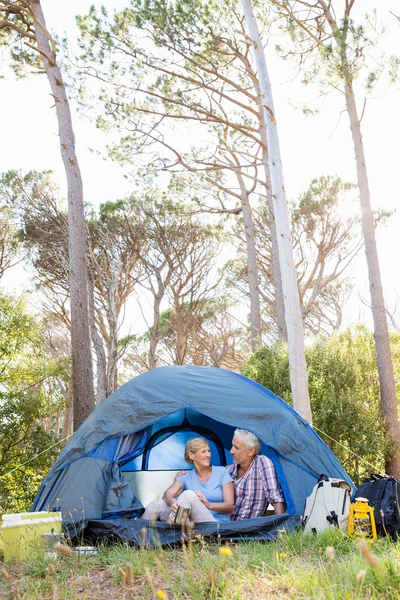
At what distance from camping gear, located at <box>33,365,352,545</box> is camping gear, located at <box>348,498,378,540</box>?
44 centimetres

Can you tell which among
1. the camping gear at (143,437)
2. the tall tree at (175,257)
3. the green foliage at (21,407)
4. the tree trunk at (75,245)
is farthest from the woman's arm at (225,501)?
the tall tree at (175,257)

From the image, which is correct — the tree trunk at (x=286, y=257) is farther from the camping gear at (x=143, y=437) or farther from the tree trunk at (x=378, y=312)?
the camping gear at (x=143, y=437)

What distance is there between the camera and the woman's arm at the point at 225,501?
3.38 meters

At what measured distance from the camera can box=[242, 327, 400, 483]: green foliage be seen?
655cm

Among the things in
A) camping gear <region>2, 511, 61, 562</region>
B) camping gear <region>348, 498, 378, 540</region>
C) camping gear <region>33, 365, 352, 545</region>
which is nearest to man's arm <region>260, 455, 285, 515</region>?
camping gear <region>33, 365, 352, 545</region>

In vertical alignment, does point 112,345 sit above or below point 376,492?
above

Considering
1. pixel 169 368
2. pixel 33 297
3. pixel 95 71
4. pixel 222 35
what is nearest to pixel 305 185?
pixel 222 35

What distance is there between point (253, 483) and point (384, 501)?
84 cm

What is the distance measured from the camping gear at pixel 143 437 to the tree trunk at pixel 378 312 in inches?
119

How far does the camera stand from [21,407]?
19.4ft

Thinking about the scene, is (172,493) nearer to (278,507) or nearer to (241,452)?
(241,452)

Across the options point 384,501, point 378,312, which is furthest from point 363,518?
point 378,312

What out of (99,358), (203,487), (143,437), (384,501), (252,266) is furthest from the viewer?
(99,358)

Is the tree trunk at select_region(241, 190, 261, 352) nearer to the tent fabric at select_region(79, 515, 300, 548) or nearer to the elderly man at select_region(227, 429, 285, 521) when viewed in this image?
the elderly man at select_region(227, 429, 285, 521)
